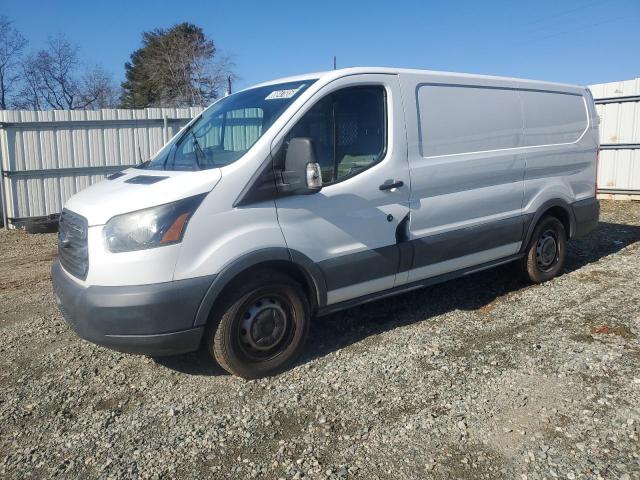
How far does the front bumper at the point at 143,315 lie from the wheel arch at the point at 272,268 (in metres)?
0.06

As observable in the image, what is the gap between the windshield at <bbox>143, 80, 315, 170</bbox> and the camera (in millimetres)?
3938

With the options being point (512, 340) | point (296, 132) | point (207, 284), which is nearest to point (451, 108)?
point (296, 132)

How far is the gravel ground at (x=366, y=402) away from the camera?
296 cm

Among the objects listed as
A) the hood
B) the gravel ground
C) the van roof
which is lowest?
the gravel ground

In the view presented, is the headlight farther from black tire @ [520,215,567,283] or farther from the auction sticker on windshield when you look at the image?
black tire @ [520,215,567,283]

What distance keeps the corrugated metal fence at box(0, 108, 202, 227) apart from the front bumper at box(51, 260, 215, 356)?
26.6 ft

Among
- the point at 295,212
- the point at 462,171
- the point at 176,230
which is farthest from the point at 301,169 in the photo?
the point at 462,171

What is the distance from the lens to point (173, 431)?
331cm

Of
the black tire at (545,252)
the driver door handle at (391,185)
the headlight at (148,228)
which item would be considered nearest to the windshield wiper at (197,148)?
the headlight at (148,228)

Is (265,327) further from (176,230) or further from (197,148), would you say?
(197,148)

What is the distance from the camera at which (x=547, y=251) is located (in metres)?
6.07

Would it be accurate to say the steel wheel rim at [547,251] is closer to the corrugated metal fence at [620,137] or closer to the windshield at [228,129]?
the windshield at [228,129]

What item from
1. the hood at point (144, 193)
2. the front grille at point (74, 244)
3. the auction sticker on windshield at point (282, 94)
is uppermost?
the auction sticker on windshield at point (282, 94)

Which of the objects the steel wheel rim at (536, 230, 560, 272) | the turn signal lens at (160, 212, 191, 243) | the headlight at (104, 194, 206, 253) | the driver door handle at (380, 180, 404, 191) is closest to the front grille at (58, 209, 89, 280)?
the headlight at (104, 194, 206, 253)
